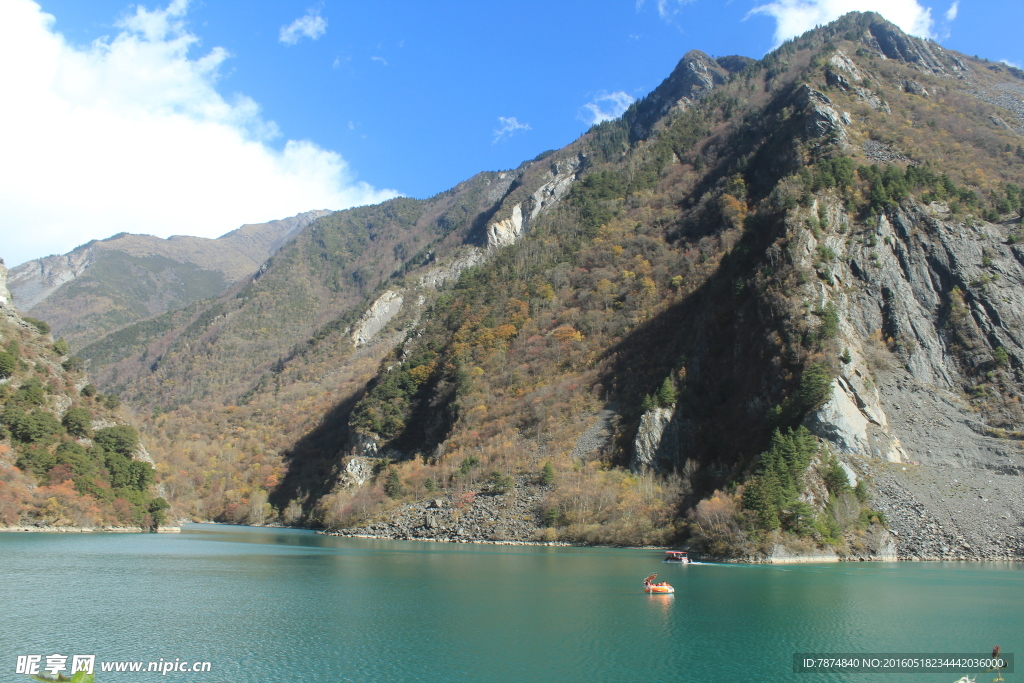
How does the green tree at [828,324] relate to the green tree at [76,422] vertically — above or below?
above

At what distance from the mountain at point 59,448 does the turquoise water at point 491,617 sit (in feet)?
83.1

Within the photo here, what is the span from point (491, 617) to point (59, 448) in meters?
73.4

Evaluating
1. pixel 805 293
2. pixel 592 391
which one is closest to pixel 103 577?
pixel 592 391

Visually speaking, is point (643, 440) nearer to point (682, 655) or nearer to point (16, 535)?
point (682, 655)

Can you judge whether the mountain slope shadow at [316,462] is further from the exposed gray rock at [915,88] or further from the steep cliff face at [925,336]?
the exposed gray rock at [915,88]

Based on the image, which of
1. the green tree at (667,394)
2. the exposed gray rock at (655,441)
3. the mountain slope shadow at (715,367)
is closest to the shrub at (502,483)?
the mountain slope shadow at (715,367)

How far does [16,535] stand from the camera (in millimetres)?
72812

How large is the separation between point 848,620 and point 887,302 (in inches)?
2144

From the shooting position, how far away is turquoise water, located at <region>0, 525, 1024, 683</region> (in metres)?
26.5

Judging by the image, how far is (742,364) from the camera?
82.7m

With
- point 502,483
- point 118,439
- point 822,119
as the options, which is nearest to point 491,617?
point 502,483

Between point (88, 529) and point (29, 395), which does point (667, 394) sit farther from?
point (29, 395)

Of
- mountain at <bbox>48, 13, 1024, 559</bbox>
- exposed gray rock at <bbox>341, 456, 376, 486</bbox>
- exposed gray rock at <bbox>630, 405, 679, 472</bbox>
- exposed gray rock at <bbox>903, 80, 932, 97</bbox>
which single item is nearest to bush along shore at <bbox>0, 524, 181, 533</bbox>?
mountain at <bbox>48, 13, 1024, 559</bbox>

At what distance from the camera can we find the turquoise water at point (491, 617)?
2647 centimetres
